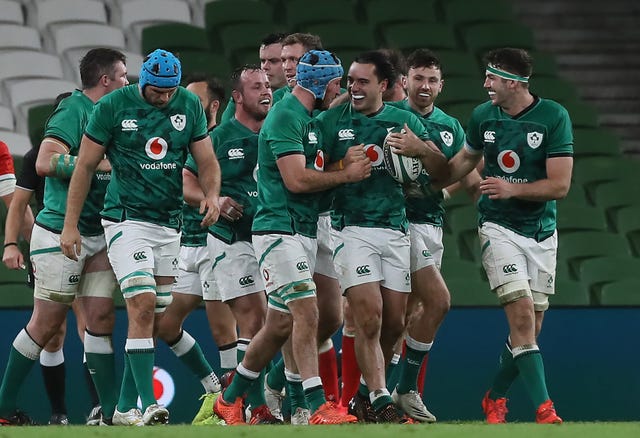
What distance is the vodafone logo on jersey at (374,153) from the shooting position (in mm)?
8234

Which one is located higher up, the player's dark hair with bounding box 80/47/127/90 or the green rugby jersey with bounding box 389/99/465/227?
the player's dark hair with bounding box 80/47/127/90

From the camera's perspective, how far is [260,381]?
8.85 m

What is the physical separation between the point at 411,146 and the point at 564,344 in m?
3.04

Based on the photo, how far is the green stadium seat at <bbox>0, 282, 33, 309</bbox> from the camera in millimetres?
10555

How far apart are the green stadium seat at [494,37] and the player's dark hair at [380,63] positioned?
6.87 m

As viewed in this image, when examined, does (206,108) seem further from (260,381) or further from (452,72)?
(452,72)

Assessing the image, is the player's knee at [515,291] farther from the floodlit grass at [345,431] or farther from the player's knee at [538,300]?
the floodlit grass at [345,431]

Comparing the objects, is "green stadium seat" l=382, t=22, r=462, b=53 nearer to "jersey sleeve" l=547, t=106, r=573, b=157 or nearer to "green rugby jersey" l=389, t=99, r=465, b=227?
"green rugby jersey" l=389, t=99, r=465, b=227

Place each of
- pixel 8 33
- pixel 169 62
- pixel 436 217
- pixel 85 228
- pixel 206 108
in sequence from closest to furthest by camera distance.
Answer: pixel 169 62 < pixel 85 228 < pixel 436 217 < pixel 206 108 < pixel 8 33

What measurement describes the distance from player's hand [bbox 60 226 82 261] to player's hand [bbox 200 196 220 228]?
0.68 metres

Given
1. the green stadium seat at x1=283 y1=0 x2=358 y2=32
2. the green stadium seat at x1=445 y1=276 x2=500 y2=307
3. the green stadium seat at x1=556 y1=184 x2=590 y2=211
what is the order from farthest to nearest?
the green stadium seat at x1=283 y1=0 x2=358 y2=32 < the green stadium seat at x1=556 y1=184 x2=590 y2=211 < the green stadium seat at x1=445 y1=276 x2=500 y2=307

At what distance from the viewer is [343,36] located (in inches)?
560

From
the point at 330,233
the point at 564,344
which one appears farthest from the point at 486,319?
the point at 330,233

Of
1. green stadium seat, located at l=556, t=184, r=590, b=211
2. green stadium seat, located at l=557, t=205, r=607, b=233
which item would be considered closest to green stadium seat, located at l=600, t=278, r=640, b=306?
green stadium seat, located at l=557, t=205, r=607, b=233
